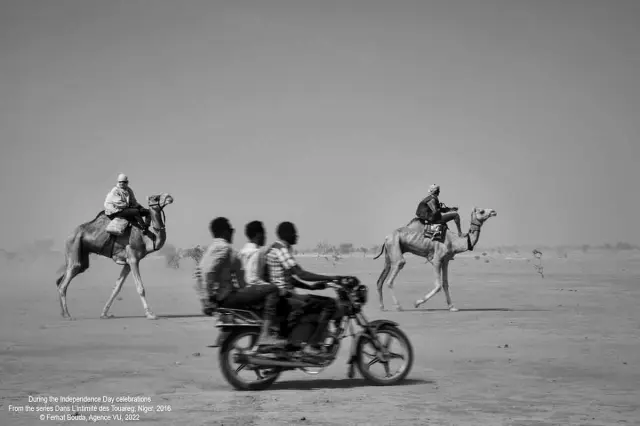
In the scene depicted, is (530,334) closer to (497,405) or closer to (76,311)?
(497,405)

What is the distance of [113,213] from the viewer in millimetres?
21562

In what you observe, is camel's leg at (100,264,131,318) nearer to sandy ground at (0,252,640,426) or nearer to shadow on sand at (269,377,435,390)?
sandy ground at (0,252,640,426)

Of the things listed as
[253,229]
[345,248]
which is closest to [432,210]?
[253,229]

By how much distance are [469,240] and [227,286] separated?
13.1m

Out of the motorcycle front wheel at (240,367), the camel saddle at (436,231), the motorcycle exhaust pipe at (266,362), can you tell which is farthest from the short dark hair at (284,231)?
the camel saddle at (436,231)

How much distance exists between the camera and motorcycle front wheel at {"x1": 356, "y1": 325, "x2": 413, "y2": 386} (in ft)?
38.4

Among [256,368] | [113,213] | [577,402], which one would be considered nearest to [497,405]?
[577,402]

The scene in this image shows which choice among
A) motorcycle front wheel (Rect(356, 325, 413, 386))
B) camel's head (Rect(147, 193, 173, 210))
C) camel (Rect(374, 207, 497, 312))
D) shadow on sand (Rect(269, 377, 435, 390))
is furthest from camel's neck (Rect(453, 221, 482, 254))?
motorcycle front wheel (Rect(356, 325, 413, 386))

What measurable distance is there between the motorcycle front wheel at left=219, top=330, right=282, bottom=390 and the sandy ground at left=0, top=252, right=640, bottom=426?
0.16 m

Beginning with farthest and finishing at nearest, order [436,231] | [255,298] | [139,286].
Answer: [436,231]
[139,286]
[255,298]

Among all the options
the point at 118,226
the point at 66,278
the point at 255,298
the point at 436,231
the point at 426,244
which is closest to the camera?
the point at 255,298

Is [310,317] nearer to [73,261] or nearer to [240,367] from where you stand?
[240,367]

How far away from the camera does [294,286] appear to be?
1127cm

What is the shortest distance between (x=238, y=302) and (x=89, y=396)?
198cm
